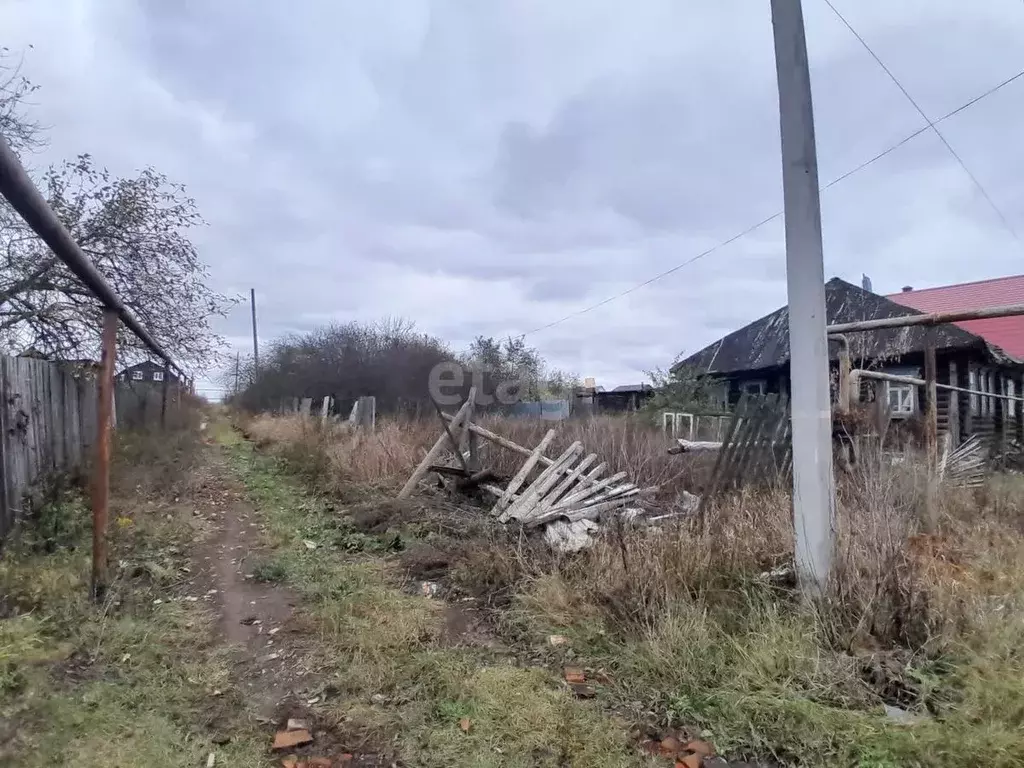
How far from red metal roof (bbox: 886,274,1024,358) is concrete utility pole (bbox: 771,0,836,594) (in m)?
19.3

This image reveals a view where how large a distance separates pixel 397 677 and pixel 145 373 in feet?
43.8

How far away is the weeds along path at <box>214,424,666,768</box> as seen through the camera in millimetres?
2520

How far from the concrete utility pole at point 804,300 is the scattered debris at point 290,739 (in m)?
2.68

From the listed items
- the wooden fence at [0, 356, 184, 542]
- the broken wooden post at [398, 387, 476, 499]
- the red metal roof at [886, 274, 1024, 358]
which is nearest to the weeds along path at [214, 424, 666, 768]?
the broken wooden post at [398, 387, 476, 499]

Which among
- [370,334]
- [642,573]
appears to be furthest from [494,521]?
[370,334]

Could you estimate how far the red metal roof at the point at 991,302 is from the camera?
1897cm

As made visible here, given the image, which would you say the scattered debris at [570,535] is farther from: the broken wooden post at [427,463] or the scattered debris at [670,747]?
the broken wooden post at [427,463]

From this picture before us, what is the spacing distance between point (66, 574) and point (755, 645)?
4.52 meters

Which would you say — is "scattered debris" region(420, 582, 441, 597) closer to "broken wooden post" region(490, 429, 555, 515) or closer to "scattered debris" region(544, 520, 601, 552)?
"scattered debris" region(544, 520, 601, 552)

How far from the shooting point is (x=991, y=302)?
62.6 feet

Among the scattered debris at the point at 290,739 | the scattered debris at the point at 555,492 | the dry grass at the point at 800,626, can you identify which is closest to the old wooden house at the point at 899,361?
the scattered debris at the point at 555,492

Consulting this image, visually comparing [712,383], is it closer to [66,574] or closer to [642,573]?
[642,573]

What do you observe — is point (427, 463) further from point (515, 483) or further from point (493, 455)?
point (515, 483)

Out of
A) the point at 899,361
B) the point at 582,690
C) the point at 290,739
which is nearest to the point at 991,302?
the point at 899,361
